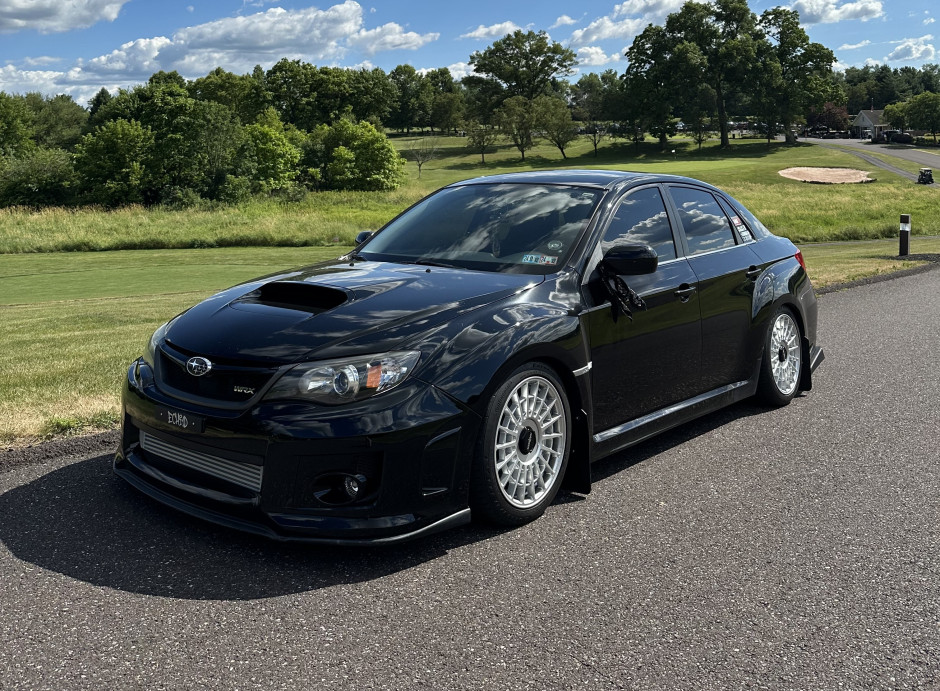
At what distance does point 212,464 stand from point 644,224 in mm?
2851

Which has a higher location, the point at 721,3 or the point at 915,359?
the point at 721,3

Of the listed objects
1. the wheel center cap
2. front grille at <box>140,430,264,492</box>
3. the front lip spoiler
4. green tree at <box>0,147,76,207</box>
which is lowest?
the front lip spoiler

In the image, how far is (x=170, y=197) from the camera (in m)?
67.7

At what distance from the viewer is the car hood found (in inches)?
156

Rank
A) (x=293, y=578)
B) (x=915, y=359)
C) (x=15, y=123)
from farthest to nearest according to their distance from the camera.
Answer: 1. (x=15, y=123)
2. (x=915, y=359)
3. (x=293, y=578)

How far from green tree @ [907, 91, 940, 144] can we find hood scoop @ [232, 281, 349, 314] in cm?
13638

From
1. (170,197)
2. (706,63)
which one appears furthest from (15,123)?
(706,63)

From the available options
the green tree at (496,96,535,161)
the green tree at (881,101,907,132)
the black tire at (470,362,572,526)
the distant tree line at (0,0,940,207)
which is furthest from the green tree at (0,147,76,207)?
the green tree at (881,101,907,132)

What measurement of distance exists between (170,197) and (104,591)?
68.4 metres

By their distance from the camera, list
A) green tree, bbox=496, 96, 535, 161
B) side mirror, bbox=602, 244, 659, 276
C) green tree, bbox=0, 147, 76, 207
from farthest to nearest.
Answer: green tree, bbox=496, 96, 535, 161 < green tree, bbox=0, 147, 76, 207 < side mirror, bbox=602, 244, 659, 276

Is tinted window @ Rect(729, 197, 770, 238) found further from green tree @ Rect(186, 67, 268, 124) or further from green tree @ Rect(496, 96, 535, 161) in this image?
green tree @ Rect(186, 67, 268, 124)

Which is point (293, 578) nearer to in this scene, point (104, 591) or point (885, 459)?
point (104, 591)

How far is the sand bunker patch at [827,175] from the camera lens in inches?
2576

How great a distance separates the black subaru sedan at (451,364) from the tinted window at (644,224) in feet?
0.04
